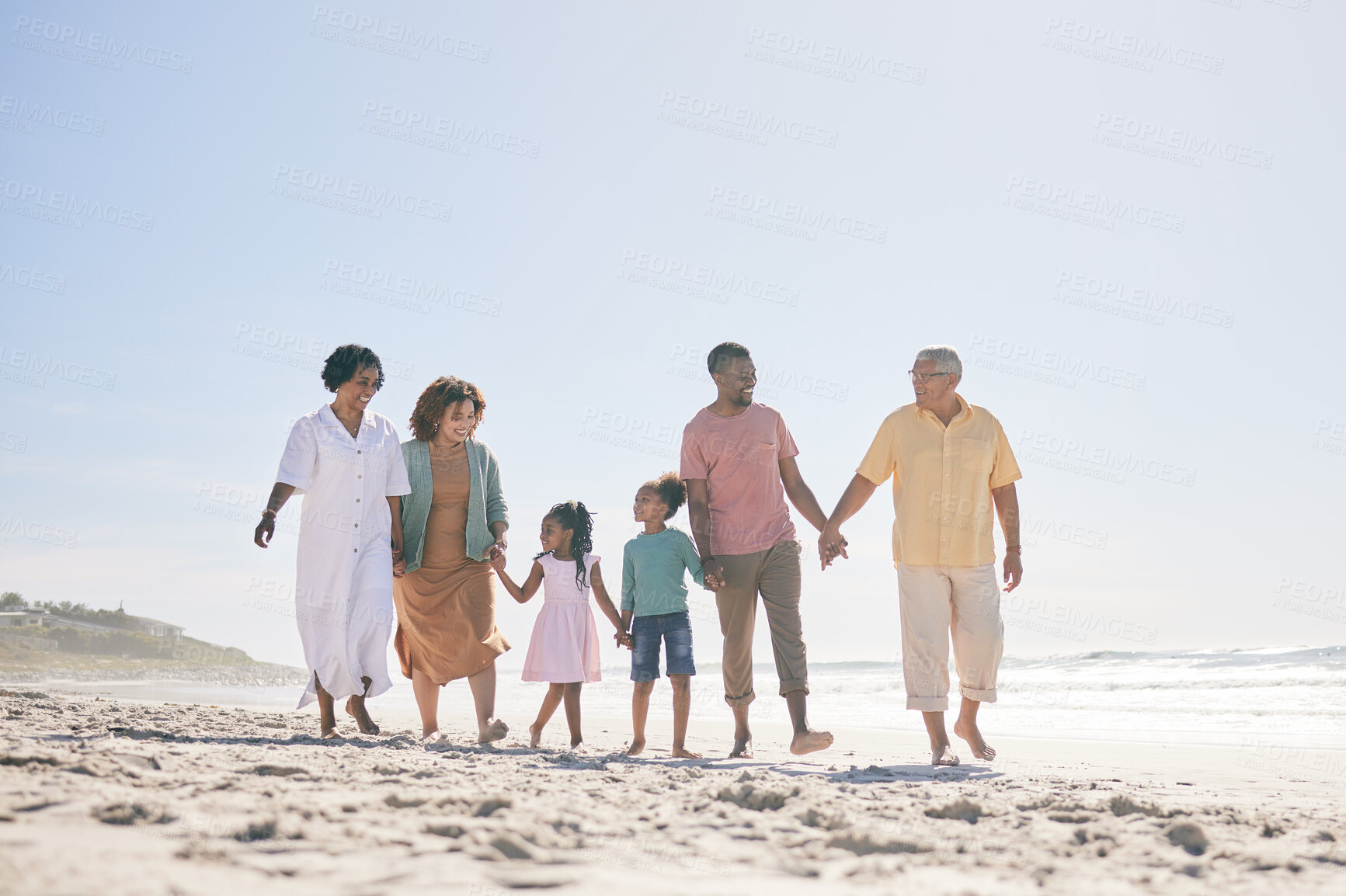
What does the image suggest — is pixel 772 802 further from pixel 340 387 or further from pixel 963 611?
pixel 340 387

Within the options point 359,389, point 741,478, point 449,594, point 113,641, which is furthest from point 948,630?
point 113,641

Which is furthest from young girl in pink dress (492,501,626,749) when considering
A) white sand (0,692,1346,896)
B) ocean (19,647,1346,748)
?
ocean (19,647,1346,748)

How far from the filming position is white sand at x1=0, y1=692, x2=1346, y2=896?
6.87 feet

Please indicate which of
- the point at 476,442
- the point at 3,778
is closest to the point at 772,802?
the point at 3,778

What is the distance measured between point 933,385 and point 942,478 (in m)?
0.51

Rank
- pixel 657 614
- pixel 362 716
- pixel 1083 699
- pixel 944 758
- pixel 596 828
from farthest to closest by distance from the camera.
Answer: pixel 1083 699 → pixel 657 614 → pixel 362 716 → pixel 944 758 → pixel 596 828

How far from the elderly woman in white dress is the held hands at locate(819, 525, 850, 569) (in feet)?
8.25

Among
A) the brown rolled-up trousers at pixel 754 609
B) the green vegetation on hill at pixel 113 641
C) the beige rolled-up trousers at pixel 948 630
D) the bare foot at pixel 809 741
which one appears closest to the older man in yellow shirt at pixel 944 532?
the beige rolled-up trousers at pixel 948 630

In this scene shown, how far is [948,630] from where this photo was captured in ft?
17.0

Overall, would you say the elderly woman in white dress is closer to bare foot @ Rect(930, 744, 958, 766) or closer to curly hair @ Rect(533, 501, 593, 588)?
curly hair @ Rect(533, 501, 593, 588)

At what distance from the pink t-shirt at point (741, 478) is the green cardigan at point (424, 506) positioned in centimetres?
132

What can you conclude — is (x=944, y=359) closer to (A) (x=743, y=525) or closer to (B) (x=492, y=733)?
(A) (x=743, y=525)

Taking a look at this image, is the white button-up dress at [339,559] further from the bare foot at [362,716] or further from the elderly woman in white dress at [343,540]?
the bare foot at [362,716]

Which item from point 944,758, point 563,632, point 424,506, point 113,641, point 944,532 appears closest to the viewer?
point 944,758
